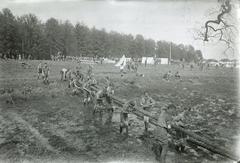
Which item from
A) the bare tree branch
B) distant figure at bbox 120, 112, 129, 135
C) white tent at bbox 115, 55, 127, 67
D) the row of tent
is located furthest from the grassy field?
the row of tent

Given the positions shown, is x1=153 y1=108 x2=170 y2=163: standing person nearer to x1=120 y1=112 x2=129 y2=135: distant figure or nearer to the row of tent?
x1=120 y1=112 x2=129 y2=135: distant figure

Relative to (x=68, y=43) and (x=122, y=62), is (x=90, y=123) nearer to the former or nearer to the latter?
(x=68, y=43)

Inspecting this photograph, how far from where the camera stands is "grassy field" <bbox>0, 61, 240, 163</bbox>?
654 centimetres

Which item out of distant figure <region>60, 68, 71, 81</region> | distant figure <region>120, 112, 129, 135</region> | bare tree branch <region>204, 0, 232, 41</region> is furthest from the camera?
distant figure <region>60, 68, 71, 81</region>

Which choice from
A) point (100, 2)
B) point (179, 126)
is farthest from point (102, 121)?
point (100, 2)

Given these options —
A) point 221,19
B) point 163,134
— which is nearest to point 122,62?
point 221,19

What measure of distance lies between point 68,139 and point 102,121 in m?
1.84

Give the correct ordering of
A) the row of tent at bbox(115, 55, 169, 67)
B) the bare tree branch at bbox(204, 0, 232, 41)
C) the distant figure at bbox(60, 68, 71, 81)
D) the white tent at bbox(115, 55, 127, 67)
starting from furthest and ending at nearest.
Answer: the row of tent at bbox(115, 55, 169, 67) → the white tent at bbox(115, 55, 127, 67) → the distant figure at bbox(60, 68, 71, 81) → the bare tree branch at bbox(204, 0, 232, 41)

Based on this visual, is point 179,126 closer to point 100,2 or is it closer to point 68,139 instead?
point 68,139

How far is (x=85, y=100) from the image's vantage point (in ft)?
36.1

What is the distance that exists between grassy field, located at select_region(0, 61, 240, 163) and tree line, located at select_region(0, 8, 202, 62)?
5.77ft

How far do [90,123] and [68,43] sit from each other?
26.5ft

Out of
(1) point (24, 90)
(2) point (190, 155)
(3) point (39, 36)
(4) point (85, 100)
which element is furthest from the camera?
(3) point (39, 36)

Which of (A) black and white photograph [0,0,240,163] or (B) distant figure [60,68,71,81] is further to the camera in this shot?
(B) distant figure [60,68,71,81]
